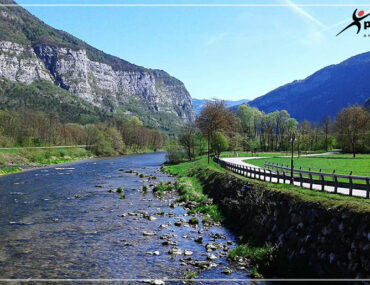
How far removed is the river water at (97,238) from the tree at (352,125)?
7031 cm

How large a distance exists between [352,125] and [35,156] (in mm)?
90394

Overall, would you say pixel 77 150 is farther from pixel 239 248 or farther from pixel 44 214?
pixel 239 248

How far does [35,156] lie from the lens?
89500 millimetres

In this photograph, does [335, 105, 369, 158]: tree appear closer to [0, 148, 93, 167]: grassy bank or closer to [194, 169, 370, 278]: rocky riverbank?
[194, 169, 370, 278]: rocky riverbank

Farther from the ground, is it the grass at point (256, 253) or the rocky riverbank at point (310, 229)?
the rocky riverbank at point (310, 229)

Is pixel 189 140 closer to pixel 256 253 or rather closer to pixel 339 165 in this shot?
pixel 339 165

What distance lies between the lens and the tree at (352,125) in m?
85.0

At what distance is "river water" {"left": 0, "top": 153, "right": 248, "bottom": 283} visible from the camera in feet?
52.3

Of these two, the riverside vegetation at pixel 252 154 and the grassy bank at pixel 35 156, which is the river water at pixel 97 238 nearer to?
the riverside vegetation at pixel 252 154

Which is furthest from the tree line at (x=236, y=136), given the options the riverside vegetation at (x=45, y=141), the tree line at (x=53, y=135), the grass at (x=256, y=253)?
the grass at (x=256, y=253)

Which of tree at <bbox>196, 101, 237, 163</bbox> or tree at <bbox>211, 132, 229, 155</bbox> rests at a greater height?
tree at <bbox>196, 101, 237, 163</bbox>

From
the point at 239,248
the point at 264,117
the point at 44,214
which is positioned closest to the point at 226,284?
the point at 239,248

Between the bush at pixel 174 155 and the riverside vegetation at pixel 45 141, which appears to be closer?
the riverside vegetation at pixel 45 141

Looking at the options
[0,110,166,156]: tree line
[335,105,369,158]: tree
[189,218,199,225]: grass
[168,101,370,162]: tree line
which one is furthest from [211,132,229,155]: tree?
[0,110,166,156]: tree line
